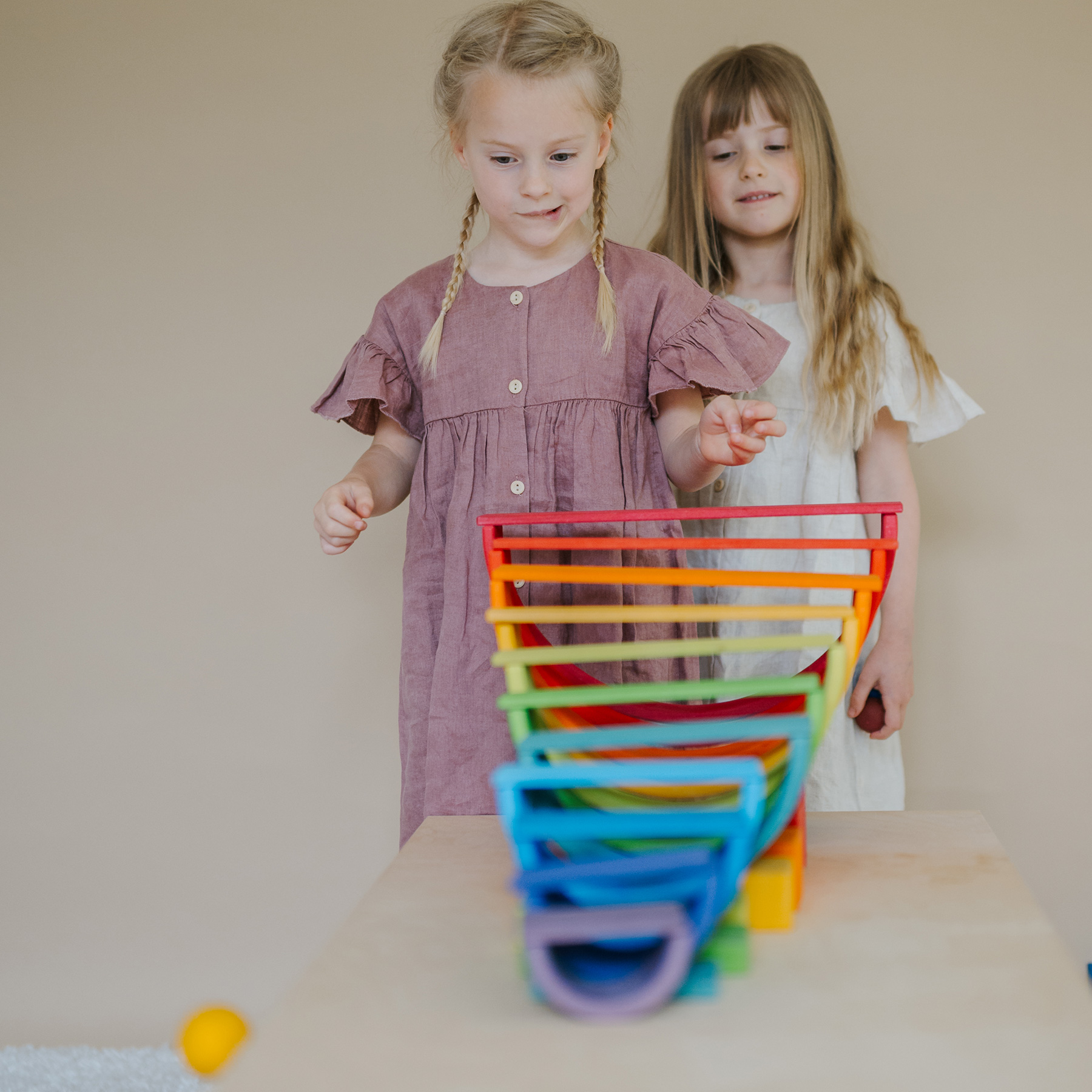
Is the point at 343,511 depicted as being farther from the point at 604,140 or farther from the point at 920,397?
the point at 920,397

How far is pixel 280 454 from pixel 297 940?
2.13 feet

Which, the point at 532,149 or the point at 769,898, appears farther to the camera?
the point at 532,149

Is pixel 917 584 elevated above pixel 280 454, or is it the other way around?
pixel 280 454

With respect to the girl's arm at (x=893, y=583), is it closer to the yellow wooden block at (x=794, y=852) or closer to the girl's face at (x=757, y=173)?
the girl's face at (x=757, y=173)

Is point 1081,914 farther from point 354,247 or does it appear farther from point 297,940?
point 354,247

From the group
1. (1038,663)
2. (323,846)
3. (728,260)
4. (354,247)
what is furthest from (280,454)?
(1038,663)

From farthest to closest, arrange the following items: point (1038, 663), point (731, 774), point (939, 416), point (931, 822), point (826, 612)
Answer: point (1038, 663) < point (939, 416) < point (931, 822) < point (826, 612) < point (731, 774)

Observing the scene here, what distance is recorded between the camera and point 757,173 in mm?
1115

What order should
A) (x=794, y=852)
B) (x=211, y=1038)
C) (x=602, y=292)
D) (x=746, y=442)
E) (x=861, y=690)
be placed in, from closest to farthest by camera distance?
(x=794, y=852) → (x=746, y=442) → (x=602, y=292) → (x=861, y=690) → (x=211, y=1038)

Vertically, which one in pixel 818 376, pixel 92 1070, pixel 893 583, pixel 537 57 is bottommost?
pixel 92 1070

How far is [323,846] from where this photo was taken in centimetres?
144

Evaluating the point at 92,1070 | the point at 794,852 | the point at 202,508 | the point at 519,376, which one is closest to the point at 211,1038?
the point at 92,1070

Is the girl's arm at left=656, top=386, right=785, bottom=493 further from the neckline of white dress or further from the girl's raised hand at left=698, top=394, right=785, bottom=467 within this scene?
the neckline of white dress

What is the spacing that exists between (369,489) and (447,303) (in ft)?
0.61
